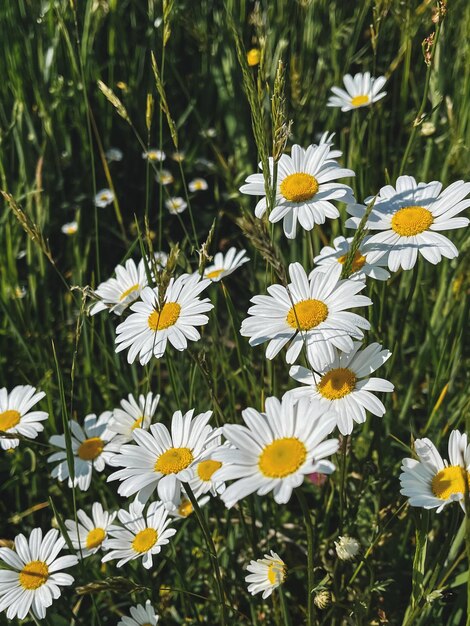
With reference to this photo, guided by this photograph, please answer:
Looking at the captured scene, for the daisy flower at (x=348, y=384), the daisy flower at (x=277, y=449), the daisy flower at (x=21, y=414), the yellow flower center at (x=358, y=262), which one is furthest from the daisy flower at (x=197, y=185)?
the daisy flower at (x=277, y=449)

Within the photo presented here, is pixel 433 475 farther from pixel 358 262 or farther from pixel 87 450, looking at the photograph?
pixel 87 450

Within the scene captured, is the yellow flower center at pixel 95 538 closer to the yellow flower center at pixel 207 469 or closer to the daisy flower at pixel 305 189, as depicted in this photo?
the yellow flower center at pixel 207 469

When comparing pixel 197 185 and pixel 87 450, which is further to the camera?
pixel 197 185

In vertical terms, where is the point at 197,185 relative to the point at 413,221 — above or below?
below

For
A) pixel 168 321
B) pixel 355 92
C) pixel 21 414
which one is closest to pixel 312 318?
pixel 168 321

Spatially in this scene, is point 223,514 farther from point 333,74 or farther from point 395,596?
point 333,74

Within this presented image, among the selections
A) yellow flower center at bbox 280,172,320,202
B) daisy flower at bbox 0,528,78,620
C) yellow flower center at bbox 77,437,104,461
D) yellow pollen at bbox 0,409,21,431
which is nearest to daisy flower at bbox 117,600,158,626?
daisy flower at bbox 0,528,78,620

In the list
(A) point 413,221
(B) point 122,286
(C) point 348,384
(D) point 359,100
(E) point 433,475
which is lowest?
(E) point 433,475
